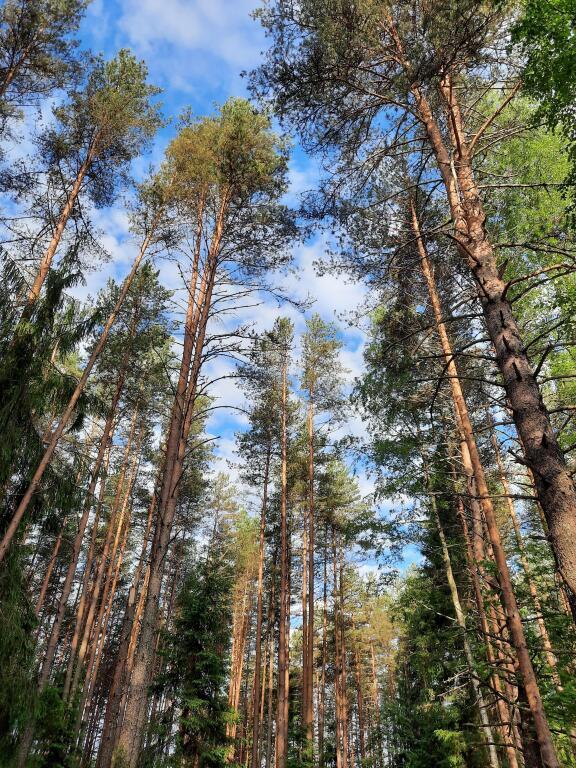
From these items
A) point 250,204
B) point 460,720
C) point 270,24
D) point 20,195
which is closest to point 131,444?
point 20,195

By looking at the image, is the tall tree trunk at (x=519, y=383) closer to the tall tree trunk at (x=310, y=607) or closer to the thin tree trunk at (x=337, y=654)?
the tall tree trunk at (x=310, y=607)

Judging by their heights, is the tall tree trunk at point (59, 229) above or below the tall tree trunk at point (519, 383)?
above

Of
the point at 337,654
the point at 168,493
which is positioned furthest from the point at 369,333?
the point at 337,654

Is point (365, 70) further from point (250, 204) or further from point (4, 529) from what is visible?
point (4, 529)

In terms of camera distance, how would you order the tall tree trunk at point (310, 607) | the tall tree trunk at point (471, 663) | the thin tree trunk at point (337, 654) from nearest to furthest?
the tall tree trunk at point (471, 663)
the tall tree trunk at point (310, 607)
the thin tree trunk at point (337, 654)

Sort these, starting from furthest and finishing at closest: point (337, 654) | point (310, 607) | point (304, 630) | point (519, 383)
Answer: point (337, 654)
point (304, 630)
point (310, 607)
point (519, 383)

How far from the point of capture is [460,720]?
1061 centimetres

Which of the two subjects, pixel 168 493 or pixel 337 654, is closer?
pixel 168 493

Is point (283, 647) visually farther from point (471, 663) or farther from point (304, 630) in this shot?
point (471, 663)

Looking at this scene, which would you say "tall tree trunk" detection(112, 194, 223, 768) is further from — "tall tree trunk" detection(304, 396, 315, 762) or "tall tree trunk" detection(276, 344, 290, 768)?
"tall tree trunk" detection(304, 396, 315, 762)

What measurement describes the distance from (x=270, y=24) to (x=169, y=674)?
1366 centimetres

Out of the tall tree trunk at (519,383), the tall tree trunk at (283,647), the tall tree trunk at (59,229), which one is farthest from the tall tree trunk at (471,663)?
the tall tree trunk at (59,229)

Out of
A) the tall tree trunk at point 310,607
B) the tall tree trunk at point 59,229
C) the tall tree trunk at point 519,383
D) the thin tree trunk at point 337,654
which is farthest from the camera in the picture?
the thin tree trunk at point 337,654

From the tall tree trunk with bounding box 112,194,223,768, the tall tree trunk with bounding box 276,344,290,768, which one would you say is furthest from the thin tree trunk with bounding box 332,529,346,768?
the tall tree trunk with bounding box 112,194,223,768
